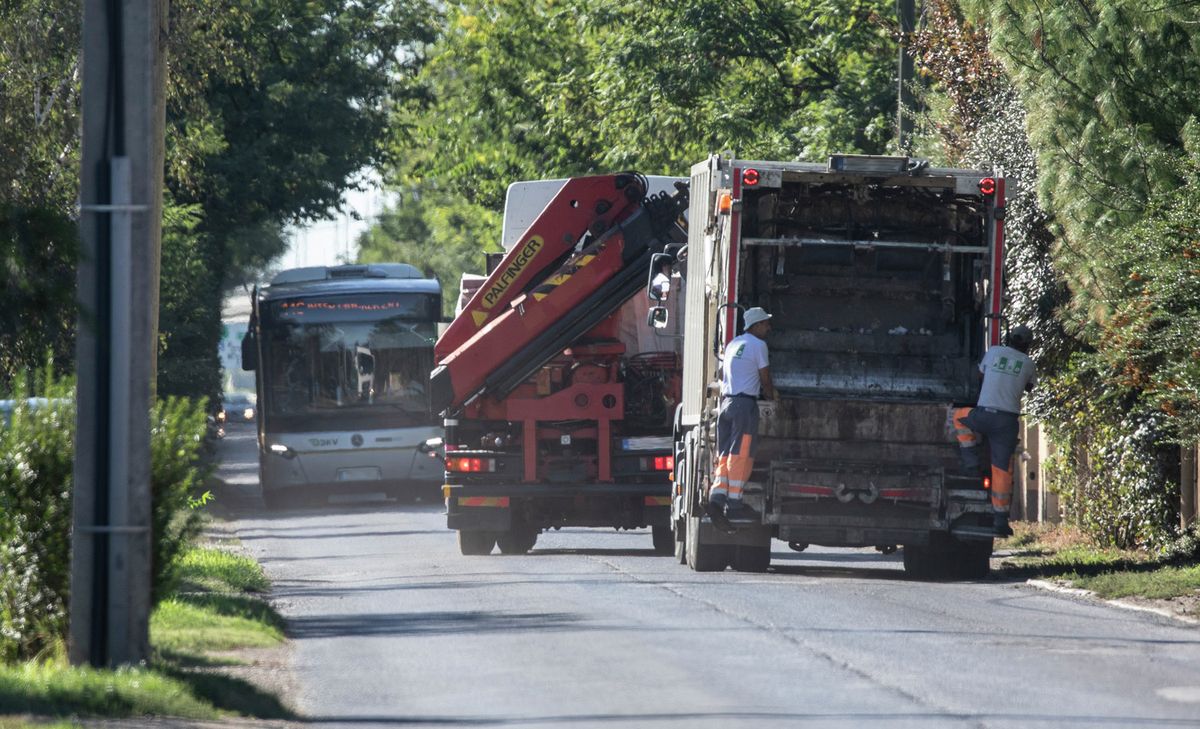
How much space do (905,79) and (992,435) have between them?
31.2 ft

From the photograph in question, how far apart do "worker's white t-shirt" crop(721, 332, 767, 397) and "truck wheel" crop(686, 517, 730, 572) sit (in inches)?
56.3

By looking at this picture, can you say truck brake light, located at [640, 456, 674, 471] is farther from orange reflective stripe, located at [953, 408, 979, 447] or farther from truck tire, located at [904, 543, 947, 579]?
orange reflective stripe, located at [953, 408, 979, 447]

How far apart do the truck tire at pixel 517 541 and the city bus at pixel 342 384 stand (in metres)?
9.94

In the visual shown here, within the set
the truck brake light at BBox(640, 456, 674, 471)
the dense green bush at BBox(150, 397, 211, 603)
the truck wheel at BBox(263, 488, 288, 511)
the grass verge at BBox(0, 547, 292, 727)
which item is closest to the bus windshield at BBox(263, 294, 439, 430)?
the truck wheel at BBox(263, 488, 288, 511)

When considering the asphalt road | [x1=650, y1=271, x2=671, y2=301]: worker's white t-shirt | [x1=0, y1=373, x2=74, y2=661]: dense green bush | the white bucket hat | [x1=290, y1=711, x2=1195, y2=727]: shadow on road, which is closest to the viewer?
[x1=290, y1=711, x2=1195, y2=727]: shadow on road

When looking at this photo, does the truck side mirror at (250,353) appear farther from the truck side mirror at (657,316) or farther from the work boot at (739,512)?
the work boot at (739,512)

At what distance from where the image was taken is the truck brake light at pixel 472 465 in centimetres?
1792

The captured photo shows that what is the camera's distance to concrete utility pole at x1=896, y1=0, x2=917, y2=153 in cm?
2277

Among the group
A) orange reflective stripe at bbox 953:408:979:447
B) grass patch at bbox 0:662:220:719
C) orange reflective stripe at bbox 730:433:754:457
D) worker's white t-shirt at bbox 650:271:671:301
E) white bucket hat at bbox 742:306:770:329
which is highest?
worker's white t-shirt at bbox 650:271:671:301

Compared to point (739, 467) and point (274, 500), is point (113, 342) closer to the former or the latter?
point (739, 467)

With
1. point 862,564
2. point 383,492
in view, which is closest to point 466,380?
point 862,564

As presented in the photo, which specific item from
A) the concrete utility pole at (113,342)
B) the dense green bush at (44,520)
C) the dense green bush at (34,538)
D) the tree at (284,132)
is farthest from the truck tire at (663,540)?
the tree at (284,132)

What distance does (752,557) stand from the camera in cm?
1540

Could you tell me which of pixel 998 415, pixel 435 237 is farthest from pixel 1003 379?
pixel 435 237
